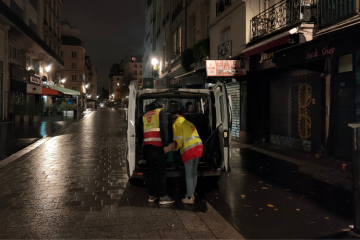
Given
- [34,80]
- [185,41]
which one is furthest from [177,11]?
[34,80]

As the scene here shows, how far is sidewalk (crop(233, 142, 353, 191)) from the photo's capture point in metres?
6.22

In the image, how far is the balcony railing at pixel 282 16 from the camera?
29.3ft

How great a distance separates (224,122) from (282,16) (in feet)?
21.6

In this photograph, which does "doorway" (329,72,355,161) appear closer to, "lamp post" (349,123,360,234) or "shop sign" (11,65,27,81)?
"lamp post" (349,123,360,234)

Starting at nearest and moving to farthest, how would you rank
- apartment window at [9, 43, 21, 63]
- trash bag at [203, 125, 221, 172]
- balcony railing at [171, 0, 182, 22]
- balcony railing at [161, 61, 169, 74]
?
trash bag at [203, 125, 221, 172] < balcony railing at [171, 0, 182, 22] < apartment window at [9, 43, 21, 63] < balcony railing at [161, 61, 169, 74]

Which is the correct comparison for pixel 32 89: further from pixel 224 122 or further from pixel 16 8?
pixel 224 122

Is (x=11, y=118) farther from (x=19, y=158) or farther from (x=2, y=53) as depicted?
(x=19, y=158)

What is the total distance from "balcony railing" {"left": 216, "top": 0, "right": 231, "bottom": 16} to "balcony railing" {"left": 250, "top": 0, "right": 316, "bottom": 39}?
7.53 feet

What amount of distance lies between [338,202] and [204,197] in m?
2.20

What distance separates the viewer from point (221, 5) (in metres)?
14.2

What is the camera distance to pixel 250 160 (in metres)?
8.49

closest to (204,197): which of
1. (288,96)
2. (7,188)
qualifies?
(7,188)

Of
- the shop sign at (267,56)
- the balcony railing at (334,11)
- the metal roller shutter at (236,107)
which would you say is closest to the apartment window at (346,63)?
the balcony railing at (334,11)

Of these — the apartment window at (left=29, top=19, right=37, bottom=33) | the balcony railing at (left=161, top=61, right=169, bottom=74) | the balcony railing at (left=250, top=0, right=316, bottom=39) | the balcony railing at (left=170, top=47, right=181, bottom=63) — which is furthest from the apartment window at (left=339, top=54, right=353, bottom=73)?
the apartment window at (left=29, top=19, right=37, bottom=33)
